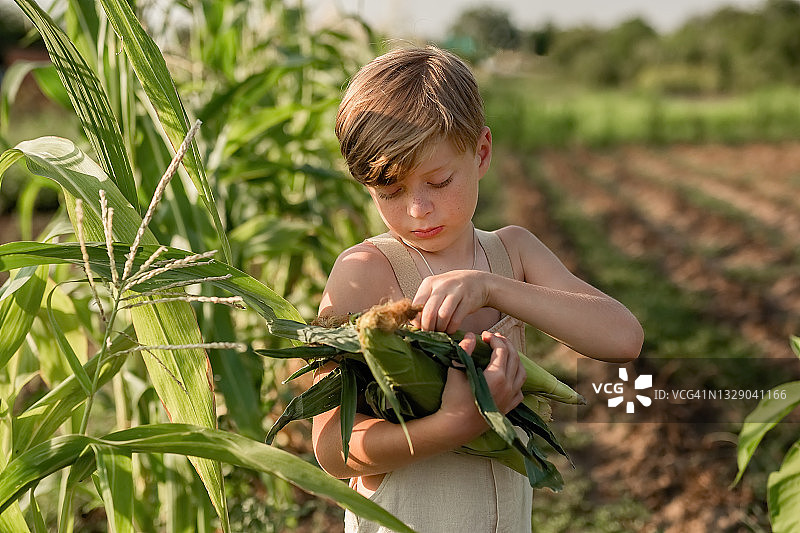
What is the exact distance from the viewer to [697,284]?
4.98 m

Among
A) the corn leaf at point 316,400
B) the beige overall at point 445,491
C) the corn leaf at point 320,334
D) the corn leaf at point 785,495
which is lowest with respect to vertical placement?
the corn leaf at point 785,495

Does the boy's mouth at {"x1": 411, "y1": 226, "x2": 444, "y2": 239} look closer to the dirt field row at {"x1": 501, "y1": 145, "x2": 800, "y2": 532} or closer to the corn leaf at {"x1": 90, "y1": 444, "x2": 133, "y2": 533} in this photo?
the corn leaf at {"x1": 90, "y1": 444, "x2": 133, "y2": 533}

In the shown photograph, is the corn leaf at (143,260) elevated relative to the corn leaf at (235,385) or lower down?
elevated

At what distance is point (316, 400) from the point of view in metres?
0.98

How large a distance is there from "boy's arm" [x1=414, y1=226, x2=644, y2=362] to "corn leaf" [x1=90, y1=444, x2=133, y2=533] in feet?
1.23

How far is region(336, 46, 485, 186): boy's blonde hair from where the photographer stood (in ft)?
3.26

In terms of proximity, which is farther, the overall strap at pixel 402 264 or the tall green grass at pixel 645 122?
the tall green grass at pixel 645 122

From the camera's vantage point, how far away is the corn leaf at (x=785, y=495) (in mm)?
1376

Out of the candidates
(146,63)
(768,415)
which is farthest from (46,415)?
(768,415)

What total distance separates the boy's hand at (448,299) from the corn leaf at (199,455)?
0.22 m

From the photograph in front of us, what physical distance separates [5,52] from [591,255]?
14.7 m

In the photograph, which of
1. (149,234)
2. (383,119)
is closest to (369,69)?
A: (383,119)

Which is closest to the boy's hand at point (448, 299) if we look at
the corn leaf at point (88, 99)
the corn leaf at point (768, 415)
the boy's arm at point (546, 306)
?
the boy's arm at point (546, 306)

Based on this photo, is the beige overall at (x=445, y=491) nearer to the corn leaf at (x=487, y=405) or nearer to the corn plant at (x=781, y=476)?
the corn leaf at (x=487, y=405)
